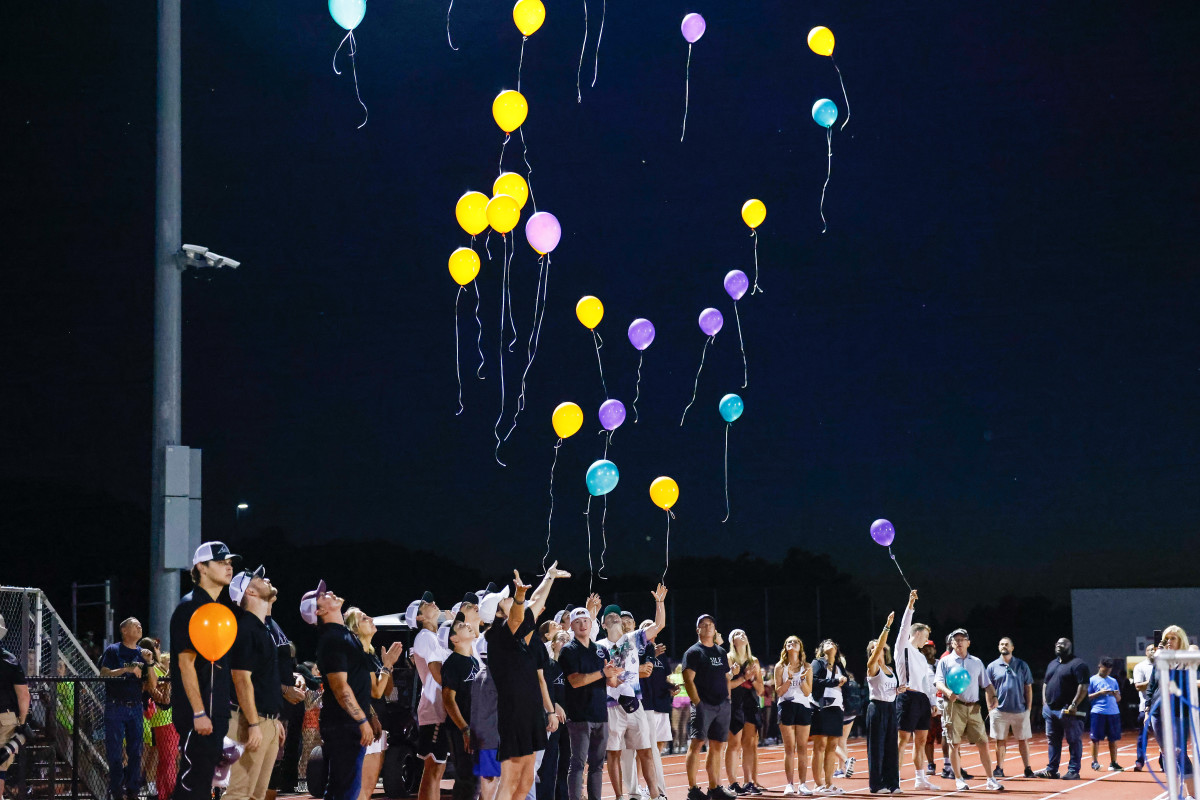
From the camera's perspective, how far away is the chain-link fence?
969cm

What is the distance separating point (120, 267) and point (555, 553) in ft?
40.9

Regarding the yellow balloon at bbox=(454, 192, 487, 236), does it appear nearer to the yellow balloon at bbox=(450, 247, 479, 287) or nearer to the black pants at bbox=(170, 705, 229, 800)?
the yellow balloon at bbox=(450, 247, 479, 287)

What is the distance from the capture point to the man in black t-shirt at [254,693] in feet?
22.0

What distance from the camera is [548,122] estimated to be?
25047mm

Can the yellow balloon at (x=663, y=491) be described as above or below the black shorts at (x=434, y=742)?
above

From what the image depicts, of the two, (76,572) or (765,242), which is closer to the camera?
(765,242)

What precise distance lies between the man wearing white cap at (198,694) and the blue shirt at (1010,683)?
9.84 metres

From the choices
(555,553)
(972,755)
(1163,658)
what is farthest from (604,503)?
(1163,658)

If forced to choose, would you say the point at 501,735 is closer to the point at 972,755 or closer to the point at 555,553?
the point at 972,755

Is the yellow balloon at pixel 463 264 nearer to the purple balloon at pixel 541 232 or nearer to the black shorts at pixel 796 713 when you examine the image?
the purple balloon at pixel 541 232

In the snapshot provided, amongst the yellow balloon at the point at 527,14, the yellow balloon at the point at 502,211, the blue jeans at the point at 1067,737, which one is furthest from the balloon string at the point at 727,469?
the yellow balloon at the point at 502,211

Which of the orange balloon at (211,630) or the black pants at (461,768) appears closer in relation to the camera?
the orange balloon at (211,630)

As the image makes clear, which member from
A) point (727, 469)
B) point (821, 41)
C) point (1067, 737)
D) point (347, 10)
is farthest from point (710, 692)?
point (727, 469)

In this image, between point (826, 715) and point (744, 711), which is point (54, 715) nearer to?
point (744, 711)
